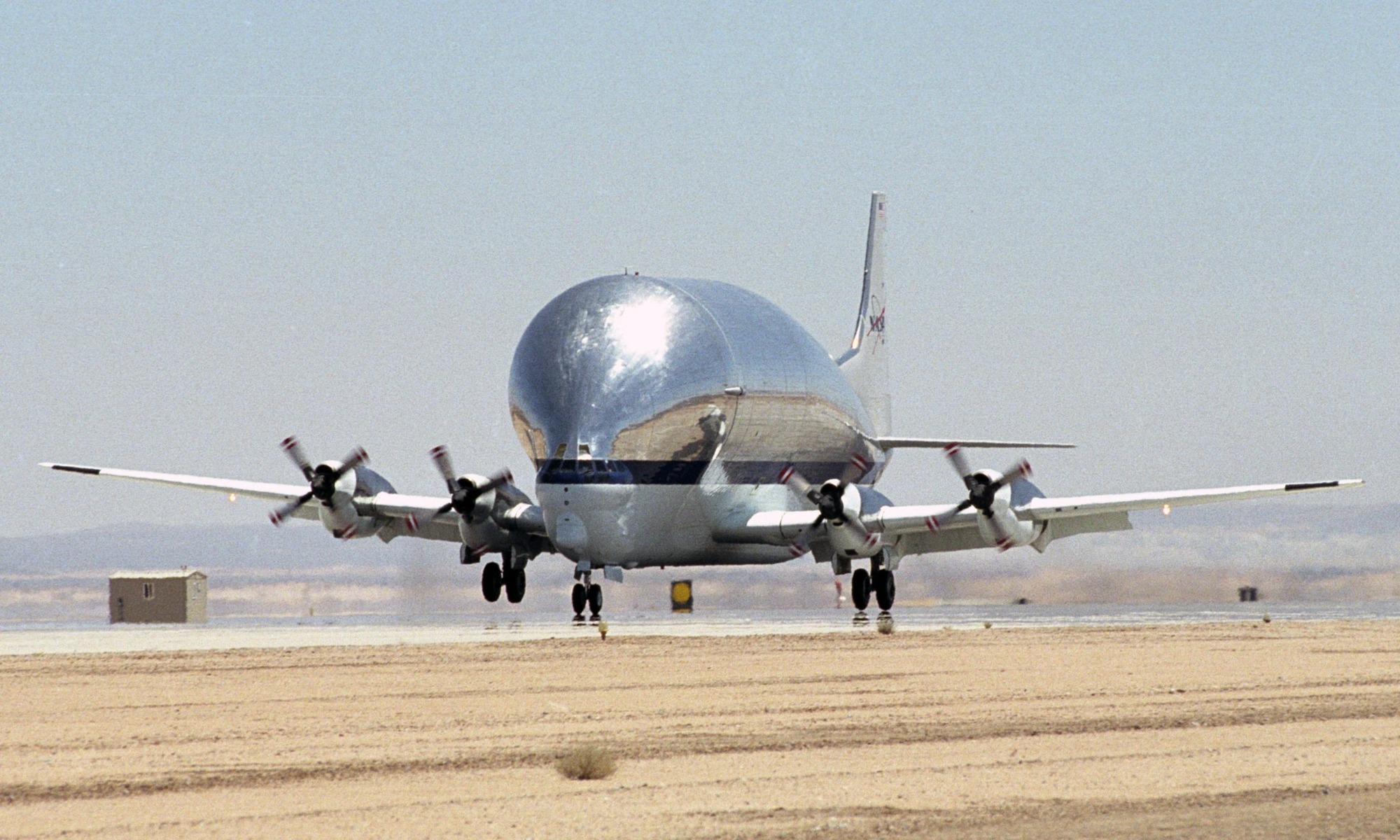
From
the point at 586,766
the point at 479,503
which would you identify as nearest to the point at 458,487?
the point at 479,503

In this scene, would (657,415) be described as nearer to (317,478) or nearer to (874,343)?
(317,478)

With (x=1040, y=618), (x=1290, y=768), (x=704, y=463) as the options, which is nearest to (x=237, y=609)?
(x=704, y=463)

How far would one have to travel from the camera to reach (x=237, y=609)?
81062 mm

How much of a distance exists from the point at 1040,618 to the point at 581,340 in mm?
12293

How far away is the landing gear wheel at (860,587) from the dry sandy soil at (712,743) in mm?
16844

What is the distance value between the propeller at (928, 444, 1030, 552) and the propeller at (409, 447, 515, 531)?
1081cm

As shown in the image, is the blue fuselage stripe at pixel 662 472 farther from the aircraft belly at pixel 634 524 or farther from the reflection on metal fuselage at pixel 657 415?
the aircraft belly at pixel 634 524

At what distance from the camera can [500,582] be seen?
2062 inches

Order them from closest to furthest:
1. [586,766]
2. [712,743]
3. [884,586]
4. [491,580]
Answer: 1. [586,766]
2. [712,743]
3. [884,586]
4. [491,580]

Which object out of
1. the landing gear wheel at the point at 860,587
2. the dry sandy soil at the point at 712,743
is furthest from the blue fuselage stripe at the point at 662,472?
the dry sandy soil at the point at 712,743

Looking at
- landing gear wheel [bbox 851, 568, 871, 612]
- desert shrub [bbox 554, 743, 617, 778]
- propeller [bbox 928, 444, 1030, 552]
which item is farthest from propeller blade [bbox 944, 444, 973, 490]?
desert shrub [bbox 554, 743, 617, 778]

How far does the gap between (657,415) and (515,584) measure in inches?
289

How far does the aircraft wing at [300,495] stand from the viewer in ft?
163

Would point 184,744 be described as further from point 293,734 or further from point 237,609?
point 237,609
